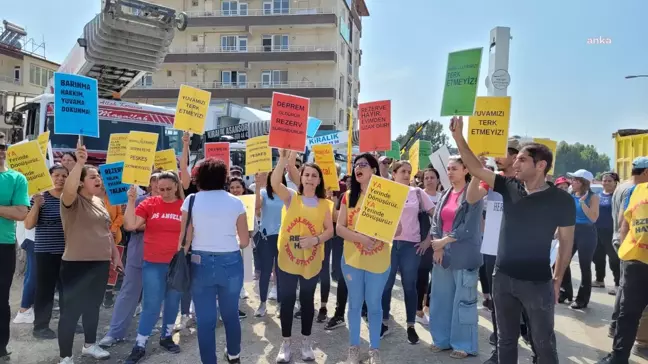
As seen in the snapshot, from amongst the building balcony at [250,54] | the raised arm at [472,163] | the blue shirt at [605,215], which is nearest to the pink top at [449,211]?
the raised arm at [472,163]

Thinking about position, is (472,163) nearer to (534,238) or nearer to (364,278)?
(534,238)

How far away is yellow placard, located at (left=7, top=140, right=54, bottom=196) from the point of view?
14.7 feet

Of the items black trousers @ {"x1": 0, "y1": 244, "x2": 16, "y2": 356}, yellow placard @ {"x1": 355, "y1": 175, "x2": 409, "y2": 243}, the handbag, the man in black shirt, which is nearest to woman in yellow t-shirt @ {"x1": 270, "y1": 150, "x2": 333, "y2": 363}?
yellow placard @ {"x1": 355, "y1": 175, "x2": 409, "y2": 243}

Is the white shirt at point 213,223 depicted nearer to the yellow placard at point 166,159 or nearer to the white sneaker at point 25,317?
the yellow placard at point 166,159

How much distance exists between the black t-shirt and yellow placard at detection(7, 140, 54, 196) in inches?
Answer: 163

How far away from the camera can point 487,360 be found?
4465 millimetres

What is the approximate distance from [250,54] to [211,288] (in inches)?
1449

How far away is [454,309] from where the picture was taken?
15.5 feet

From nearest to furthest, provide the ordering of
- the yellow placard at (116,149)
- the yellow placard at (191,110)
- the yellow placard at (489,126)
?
the yellow placard at (489,126)
the yellow placard at (191,110)
the yellow placard at (116,149)

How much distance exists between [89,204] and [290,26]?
36.2 metres

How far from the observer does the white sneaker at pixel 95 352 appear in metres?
4.44

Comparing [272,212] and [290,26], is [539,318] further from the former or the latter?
[290,26]

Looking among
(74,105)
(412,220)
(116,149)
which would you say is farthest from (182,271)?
(116,149)

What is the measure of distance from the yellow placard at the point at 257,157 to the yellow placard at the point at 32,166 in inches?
87.3
